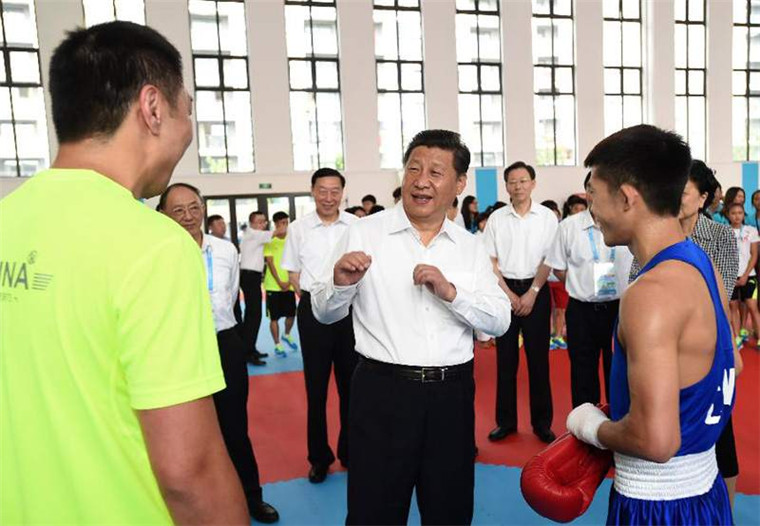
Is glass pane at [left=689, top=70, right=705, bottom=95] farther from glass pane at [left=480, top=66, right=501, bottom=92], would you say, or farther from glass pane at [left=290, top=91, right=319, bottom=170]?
glass pane at [left=290, top=91, right=319, bottom=170]

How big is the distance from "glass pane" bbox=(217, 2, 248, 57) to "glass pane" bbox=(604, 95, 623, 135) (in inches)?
422

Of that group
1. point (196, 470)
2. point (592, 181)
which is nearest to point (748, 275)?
point (592, 181)

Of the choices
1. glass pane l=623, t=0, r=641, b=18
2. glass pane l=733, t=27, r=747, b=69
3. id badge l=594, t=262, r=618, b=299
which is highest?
glass pane l=623, t=0, r=641, b=18

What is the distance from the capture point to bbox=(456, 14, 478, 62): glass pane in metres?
16.0

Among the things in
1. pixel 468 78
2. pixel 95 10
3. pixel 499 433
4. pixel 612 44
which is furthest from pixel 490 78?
pixel 499 433

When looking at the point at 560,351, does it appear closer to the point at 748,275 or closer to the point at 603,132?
the point at 748,275

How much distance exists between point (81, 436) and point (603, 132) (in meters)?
18.3

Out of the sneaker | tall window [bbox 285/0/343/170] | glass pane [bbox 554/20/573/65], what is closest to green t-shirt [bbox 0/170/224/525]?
the sneaker

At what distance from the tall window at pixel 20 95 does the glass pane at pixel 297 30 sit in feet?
19.3

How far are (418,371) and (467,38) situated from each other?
1571 centimetres

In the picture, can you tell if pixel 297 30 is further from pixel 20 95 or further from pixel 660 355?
pixel 660 355

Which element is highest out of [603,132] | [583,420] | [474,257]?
[603,132]

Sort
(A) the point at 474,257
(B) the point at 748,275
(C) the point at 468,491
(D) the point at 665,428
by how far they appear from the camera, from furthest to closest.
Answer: (B) the point at 748,275
(A) the point at 474,257
(C) the point at 468,491
(D) the point at 665,428

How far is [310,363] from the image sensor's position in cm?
352
